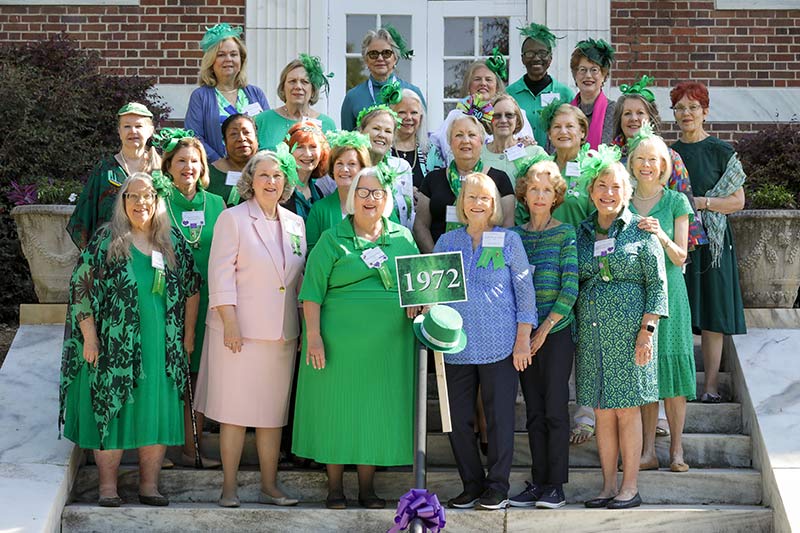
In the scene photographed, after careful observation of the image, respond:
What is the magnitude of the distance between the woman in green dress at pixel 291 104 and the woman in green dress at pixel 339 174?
86 cm

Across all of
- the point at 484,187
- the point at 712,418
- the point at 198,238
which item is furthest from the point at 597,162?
the point at 198,238

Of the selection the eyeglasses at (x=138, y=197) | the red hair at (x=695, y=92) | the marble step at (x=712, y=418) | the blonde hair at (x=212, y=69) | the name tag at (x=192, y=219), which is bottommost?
the marble step at (x=712, y=418)

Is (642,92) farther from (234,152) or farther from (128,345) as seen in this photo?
(128,345)

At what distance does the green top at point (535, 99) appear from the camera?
Result: 7707 millimetres

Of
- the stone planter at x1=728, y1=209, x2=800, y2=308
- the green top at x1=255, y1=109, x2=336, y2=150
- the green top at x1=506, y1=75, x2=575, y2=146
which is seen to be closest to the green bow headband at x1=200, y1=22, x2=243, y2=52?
the green top at x1=255, y1=109, x2=336, y2=150

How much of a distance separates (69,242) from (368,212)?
241cm

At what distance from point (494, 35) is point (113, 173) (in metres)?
5.08

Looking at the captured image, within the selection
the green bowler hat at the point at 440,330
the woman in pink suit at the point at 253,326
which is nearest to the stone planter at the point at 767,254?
the green bowler hat at the point at 440,330

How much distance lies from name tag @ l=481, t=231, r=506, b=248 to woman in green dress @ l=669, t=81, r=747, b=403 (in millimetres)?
1561

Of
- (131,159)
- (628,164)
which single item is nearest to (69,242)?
(131,159)

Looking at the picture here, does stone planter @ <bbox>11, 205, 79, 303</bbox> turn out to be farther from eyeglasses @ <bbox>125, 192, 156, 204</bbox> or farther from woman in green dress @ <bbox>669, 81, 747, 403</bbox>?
woman in green dress @ <bbox>669, 81, 747, 403</bbox>

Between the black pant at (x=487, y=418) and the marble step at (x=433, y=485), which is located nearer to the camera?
the black pant at (x=487, y=418)

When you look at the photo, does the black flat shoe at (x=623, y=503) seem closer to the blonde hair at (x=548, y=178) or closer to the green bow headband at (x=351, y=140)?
the blonde hair at (x=548, y=178)

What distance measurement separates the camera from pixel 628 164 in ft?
20.3
